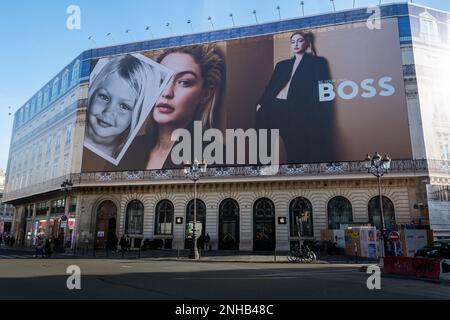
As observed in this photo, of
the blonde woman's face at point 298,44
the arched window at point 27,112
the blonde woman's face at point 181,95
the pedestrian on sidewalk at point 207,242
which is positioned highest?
the arched window at point 27,112

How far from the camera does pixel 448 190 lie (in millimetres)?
32500

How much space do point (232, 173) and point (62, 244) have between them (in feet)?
68.9

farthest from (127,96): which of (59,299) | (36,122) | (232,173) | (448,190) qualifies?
(59,299)

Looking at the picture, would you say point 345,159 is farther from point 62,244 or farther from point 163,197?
point 62,244

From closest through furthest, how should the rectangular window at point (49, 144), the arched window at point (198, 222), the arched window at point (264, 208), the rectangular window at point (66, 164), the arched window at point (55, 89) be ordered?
the arched window at point (264, 208), the arched window at point (198, 222), the rectangular window at point (66, 164), the rectangular window at point (49, 144), the arched window at point (55, 89)

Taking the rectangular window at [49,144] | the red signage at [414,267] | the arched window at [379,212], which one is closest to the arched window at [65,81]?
the rectangular window at [49,144]

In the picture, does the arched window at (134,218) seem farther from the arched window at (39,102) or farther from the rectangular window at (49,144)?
the arched window at (39,102)

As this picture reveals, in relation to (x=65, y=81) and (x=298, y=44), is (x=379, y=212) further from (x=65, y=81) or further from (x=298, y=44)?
(x=65, y=81)

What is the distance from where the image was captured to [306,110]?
1422 inches

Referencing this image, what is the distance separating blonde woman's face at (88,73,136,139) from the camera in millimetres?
41281

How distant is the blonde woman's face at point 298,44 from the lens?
37.8 meters

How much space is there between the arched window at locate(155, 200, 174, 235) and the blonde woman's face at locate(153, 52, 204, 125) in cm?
828

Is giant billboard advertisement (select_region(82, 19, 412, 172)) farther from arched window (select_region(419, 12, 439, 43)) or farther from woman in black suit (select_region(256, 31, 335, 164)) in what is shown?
arched window (select_region(419, 12, 439, 43))

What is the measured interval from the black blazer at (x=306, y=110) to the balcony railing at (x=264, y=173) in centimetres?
97
